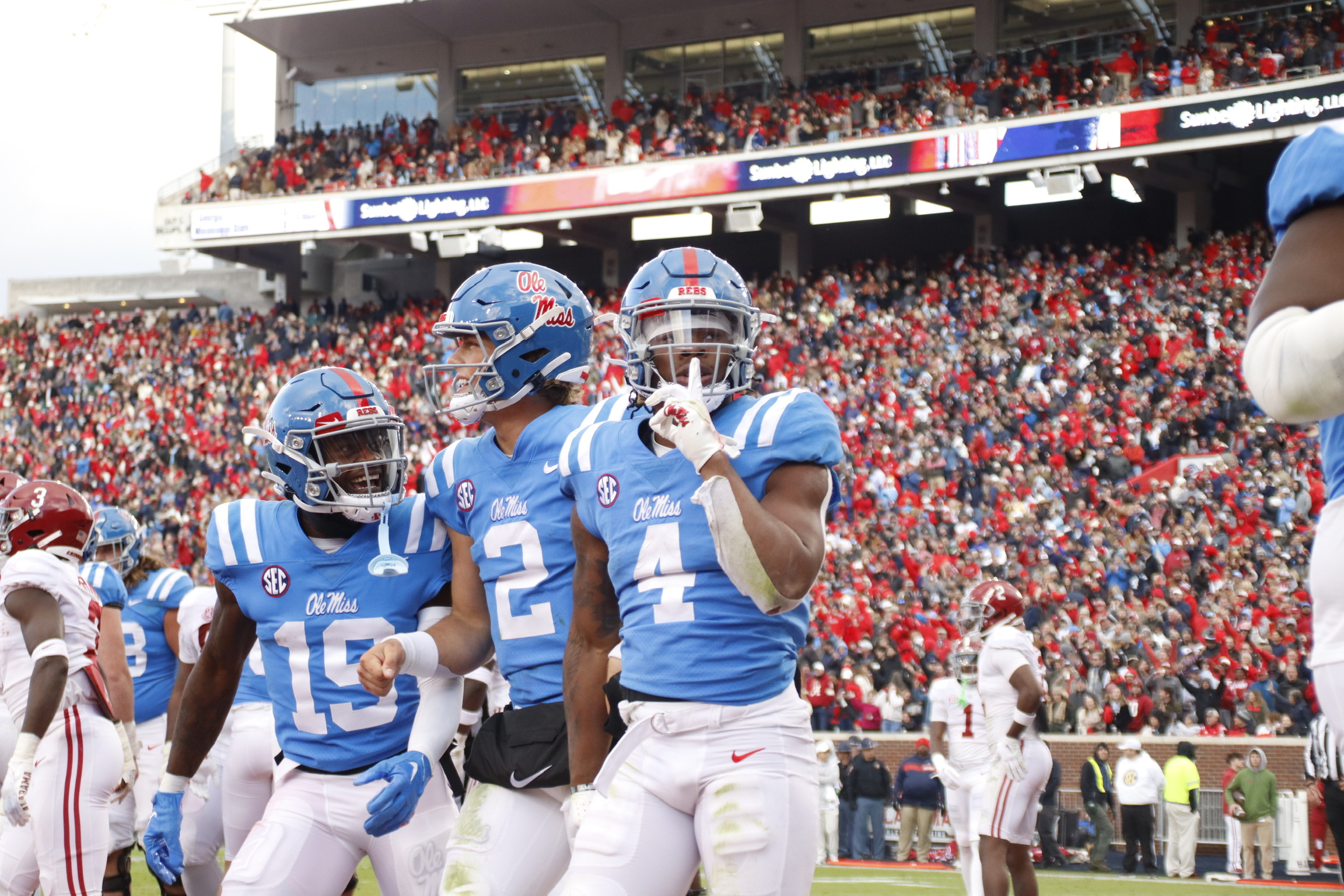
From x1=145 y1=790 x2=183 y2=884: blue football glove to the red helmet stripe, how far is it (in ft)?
7.75

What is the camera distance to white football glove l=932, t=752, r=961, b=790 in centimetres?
890

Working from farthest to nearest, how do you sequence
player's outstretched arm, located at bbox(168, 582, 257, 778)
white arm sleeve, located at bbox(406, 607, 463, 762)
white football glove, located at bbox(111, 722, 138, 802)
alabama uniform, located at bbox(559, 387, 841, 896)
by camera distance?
white football glove, located at bbox(111, 722, 138, 802) → player's outstretched arm, located at bbox(168, 582, 257, 778) → white arm sleeve, located at bbox(406, 607, 463, 762) → alabama uniform, located at bbox(559, 387, 841, 896)

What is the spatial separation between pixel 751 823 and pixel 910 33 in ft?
87.1

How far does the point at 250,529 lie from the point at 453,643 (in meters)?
0.72

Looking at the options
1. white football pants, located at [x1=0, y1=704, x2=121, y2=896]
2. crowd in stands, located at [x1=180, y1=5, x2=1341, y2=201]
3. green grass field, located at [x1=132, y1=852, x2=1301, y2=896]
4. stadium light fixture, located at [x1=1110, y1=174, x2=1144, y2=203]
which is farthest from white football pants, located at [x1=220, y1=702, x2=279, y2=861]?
stadium light fixture, located at [x1=1110, y1=174, x2=1144, y2=203]

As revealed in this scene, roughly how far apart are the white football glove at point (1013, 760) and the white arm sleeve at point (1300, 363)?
6.31m

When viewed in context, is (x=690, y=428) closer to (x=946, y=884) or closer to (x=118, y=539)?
(x=118, y=539)

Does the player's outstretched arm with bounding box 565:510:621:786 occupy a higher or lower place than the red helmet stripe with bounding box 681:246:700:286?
lower

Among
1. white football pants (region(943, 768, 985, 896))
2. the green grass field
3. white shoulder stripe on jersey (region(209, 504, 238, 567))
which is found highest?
white shoulder stripe on jersey (region(209, 504, 238, 567))

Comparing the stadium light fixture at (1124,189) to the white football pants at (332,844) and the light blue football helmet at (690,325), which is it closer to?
the light blue football helmet at (690,325)

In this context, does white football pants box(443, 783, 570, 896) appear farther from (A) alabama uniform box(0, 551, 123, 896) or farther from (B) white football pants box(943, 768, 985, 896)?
(B) white football pants box(943, 768, 985, 896)

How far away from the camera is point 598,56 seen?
1219 inches

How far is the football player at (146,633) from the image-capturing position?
750 centimetres

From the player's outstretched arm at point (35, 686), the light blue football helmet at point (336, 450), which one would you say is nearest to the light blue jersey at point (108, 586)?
the player's outstretched arm at point (35, 686)
